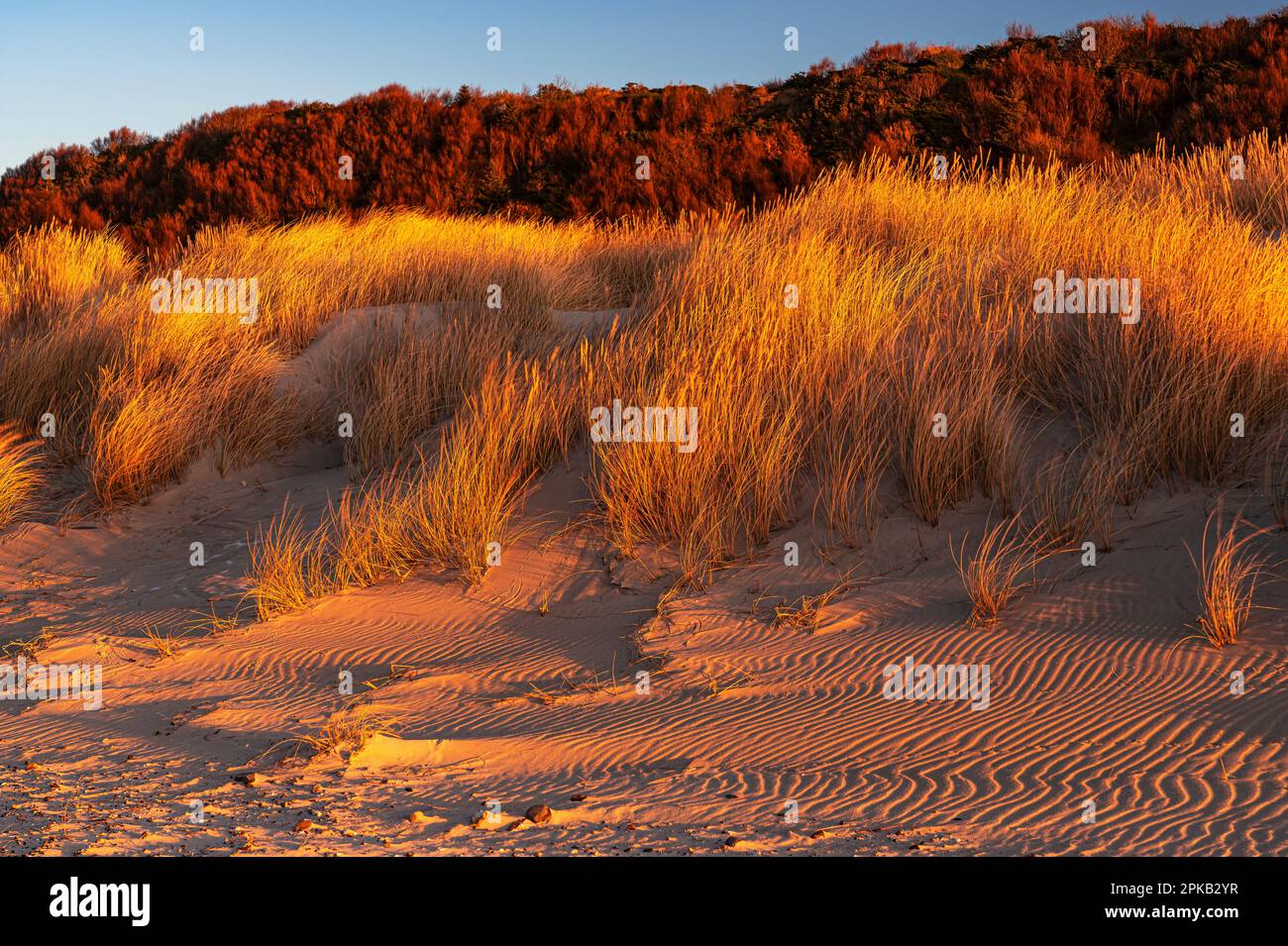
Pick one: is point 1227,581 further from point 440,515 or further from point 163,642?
point 163,642

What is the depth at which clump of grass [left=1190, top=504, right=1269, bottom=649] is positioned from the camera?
4336mm

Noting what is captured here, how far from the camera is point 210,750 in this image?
4.07 m

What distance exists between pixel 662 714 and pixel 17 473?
216 inches

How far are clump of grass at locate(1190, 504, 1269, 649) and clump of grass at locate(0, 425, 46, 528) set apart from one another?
271 inches

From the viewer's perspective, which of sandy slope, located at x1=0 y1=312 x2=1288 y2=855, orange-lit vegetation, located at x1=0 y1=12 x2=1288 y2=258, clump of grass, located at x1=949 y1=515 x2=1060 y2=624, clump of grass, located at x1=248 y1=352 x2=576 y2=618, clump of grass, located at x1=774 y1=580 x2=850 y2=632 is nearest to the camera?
sandy slope, located at x1=0 y1=312 x2=1288 y2=855

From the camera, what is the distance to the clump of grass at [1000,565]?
479 centimetres

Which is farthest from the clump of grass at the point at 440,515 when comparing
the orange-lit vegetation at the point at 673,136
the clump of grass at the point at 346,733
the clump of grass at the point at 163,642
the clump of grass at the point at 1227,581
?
the orange-lit vegetation at the point at 673,136

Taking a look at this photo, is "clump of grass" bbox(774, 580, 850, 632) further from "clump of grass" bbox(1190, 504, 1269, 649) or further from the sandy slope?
"clump of grass" bbox(1190, 504, 1269, 649)

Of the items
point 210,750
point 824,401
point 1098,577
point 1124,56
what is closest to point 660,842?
point 210,750

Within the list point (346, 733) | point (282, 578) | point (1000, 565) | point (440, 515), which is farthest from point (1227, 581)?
point (282, 578)

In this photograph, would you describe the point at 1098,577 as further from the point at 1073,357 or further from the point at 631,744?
the point at 631,744

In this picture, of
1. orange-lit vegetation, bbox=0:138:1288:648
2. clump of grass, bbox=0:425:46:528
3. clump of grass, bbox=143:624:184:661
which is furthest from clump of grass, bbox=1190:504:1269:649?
clump of grass, bbox=0:425:46:528

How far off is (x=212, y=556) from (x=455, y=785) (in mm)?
3680

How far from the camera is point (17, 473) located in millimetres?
7539
